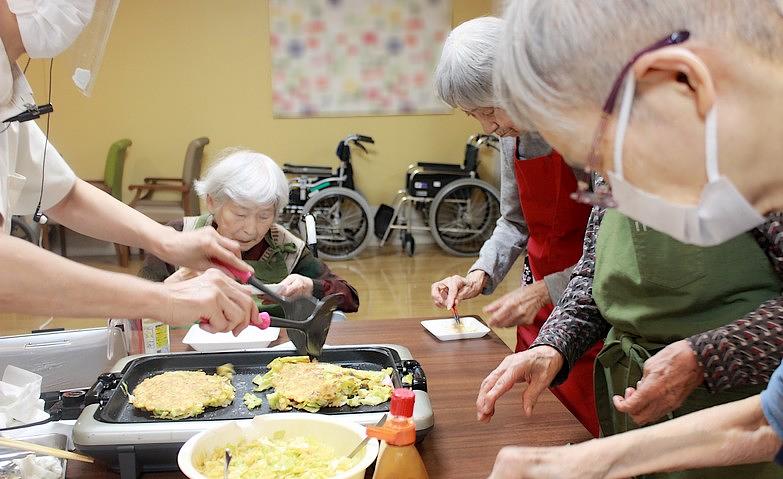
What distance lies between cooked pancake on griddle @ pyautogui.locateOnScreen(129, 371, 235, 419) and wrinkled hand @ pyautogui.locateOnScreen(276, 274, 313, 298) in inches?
32.0

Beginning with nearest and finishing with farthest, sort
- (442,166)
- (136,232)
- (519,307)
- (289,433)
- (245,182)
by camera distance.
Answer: (289,433)
(136,232)
(519,307)
(245,182)
(442,166)

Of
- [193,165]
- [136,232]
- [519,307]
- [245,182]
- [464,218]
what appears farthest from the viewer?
[464,218]

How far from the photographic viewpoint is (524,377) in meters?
1.45

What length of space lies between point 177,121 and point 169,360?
17.4 feet

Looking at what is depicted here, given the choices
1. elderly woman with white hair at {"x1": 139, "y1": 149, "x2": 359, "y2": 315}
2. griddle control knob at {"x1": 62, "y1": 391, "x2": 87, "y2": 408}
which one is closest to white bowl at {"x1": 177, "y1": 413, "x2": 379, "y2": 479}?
griddle control knob at {"x1": 62, "y1": 391, "x2": 87, "y2": 408}

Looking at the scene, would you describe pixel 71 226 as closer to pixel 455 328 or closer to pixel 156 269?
pixel 156 269

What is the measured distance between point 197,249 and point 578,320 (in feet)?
2.94

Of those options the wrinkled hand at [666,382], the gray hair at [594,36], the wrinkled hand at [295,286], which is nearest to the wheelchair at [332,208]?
the wrinkled hand at [295,286]

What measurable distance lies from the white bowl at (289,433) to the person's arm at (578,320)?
0.46 m

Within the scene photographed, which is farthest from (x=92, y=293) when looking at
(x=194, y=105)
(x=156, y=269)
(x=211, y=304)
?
(x=194, y=105)

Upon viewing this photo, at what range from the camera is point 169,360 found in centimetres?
167

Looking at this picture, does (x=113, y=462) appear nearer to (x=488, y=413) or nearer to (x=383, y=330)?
(x=488, y=413)

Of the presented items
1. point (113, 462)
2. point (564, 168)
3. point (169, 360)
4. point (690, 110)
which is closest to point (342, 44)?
point (564, 168)

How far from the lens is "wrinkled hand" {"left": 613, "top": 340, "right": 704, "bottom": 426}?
A: 1190mm
